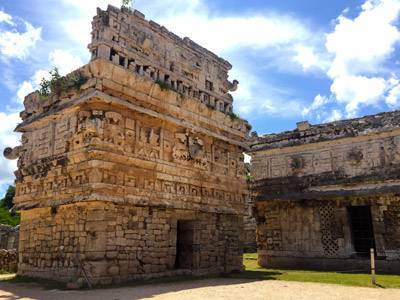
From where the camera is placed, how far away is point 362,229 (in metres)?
15.4

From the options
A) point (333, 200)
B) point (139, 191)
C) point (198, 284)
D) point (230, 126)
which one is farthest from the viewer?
point (333, 200)

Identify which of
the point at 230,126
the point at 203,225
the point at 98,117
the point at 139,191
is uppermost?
the point at 230,126

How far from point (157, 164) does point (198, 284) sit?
3486mm

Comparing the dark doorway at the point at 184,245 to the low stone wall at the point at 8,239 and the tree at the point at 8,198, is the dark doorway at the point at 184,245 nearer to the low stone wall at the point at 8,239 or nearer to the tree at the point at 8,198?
the low stone wall at the point at 8,239

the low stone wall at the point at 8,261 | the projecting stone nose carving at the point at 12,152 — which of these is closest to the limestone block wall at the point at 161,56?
the projecting stone nose carving at the point at 12,152

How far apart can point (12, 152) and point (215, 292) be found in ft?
28.7

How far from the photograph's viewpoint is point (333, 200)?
15.4m

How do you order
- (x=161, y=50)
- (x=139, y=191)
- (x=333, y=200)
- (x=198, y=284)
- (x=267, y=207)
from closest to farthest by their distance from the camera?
(x=198, y=284), (x=139, y=191), (x=161, y=50), (x=333, y=200), (x=267, y=207)

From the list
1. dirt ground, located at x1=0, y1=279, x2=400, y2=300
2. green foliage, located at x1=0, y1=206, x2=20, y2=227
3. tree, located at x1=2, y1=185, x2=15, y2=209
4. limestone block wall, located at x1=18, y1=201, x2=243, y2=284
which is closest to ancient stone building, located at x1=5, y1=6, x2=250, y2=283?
limestone block wall, located at x1=18, y1=201, x2=243, y2=284

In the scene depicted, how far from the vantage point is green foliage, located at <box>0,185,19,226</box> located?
2728 centimetres

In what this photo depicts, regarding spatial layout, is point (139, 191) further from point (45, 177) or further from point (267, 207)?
point (267, 207)

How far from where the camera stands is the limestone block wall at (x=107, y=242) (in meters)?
9.40

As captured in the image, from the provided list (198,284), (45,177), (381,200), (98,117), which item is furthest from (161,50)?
(381,200)

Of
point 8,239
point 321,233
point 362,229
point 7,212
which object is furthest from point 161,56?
point 7,212
